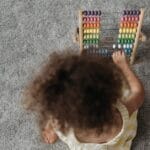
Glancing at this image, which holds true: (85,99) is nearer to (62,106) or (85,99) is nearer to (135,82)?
(62,106)

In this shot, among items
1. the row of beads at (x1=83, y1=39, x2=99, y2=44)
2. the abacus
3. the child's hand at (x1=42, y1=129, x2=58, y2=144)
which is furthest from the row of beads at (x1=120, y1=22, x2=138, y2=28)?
the child's hand at (x1=42, y1=129, x2=58, y2=144)

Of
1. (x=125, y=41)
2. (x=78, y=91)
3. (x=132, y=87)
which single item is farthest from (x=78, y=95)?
(x=125, y=41)

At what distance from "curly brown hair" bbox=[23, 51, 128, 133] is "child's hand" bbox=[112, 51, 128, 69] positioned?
0.79 ft

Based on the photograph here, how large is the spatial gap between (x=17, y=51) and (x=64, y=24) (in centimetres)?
20

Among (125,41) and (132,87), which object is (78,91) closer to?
(132,87)

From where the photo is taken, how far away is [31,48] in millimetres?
1477

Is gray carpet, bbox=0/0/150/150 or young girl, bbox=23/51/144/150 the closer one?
young girl, bbox=23/51/144/150

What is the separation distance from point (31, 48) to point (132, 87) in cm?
43

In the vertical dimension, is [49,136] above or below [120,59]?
below

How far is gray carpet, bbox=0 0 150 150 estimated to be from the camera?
1333 millimetres

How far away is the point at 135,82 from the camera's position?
4.09ft

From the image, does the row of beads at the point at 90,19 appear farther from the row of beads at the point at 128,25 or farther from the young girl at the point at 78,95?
the young girl at the point at 78,95

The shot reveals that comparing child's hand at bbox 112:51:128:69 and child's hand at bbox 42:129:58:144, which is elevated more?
child's hand at bbox 112:51:128:69

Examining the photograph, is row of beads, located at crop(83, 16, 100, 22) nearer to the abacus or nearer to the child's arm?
the abacus
